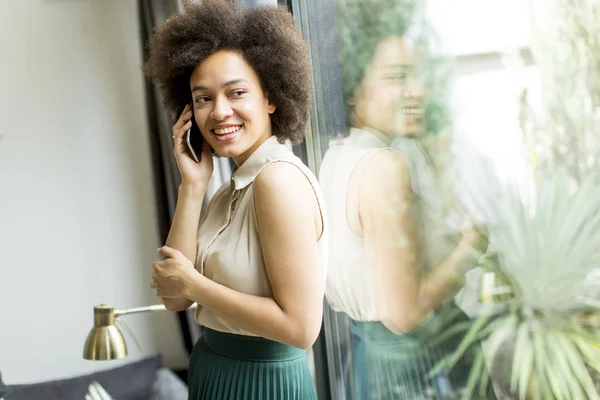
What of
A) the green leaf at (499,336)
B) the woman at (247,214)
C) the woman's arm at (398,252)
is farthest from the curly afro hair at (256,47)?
the green leaf at (499,336)

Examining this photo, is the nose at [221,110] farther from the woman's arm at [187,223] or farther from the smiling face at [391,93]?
the smiling face at [391,93]

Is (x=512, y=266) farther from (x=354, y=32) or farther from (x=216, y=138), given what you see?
(x=354, y=32)

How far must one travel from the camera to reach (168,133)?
8.77ft

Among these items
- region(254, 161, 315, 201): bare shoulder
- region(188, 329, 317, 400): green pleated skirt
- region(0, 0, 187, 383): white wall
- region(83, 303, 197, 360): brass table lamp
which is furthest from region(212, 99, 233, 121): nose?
region(0, 0, 187, 383): white wall

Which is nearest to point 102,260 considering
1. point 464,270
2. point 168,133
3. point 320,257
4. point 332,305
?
point 168,133

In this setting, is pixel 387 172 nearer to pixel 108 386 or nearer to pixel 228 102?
pixel 228 102

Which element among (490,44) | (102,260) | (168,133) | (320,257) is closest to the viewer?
(490,44)

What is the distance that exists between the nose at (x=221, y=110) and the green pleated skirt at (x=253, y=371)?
400 mm

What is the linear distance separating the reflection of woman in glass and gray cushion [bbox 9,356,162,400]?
4.52ft

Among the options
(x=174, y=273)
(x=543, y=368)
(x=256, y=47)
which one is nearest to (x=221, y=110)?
(x=256, y=47)

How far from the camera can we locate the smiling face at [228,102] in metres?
1.09

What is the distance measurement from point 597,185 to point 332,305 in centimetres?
93

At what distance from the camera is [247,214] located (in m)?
1.09

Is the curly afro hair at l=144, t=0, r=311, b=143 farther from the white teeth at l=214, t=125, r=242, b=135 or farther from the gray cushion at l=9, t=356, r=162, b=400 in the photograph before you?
the gray cushion at l=9, t=356, r=162, b=400
